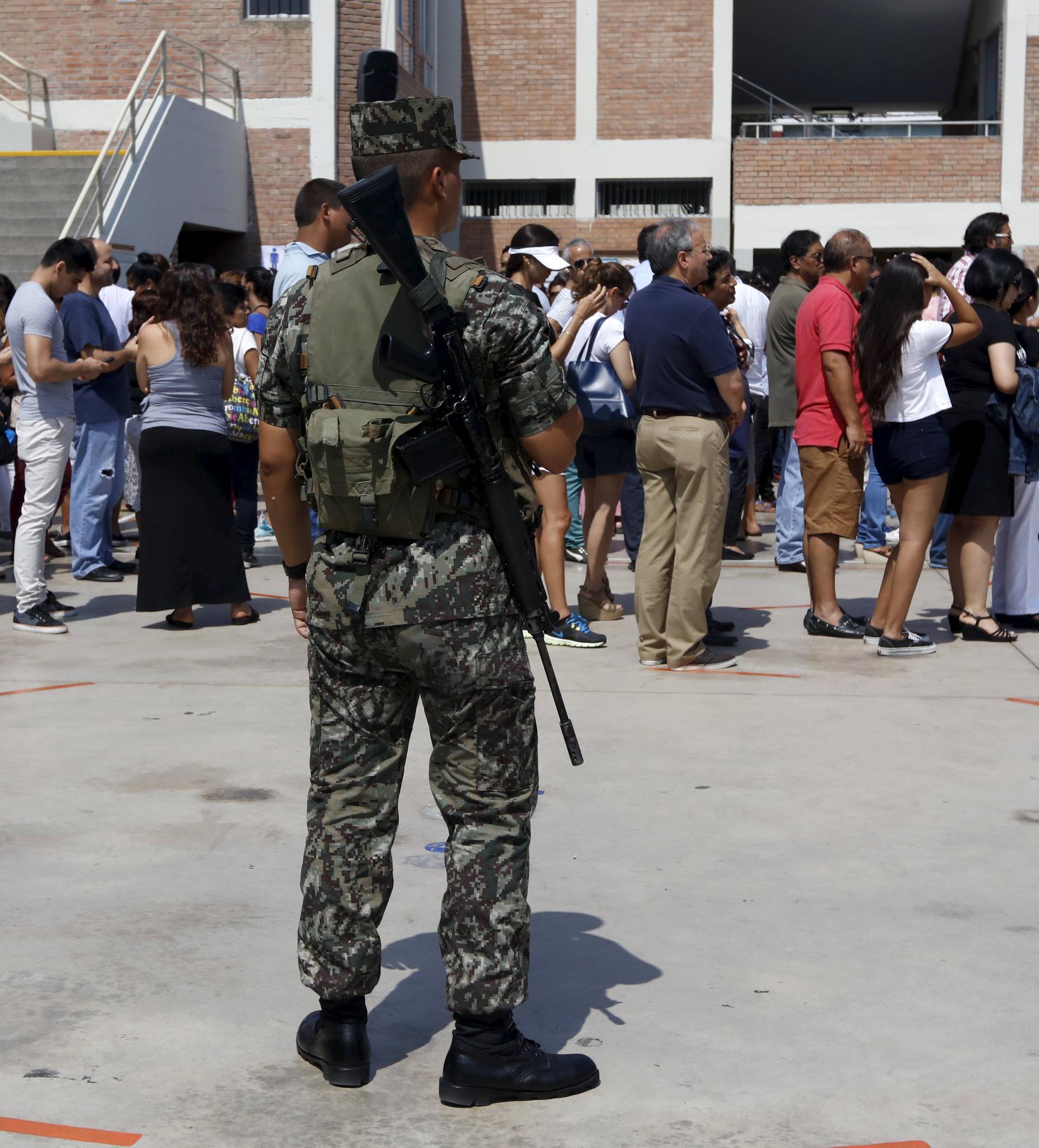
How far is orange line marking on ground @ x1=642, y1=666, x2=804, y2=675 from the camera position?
7198mm

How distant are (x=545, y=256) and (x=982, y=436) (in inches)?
110

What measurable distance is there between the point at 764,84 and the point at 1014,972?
32.1 metres

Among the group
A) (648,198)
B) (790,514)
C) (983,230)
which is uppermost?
(648,198)

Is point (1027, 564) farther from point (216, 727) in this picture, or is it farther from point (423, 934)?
point (423, 934)

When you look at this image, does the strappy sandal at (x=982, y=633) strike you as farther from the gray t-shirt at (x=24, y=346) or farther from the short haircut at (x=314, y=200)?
the gray t-shirt at (x=24, y=346)

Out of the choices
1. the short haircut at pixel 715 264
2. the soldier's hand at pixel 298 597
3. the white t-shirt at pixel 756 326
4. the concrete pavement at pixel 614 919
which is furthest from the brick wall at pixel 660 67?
the soldier's hand at pixel 298 597

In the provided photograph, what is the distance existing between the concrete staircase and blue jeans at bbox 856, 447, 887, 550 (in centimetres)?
1069

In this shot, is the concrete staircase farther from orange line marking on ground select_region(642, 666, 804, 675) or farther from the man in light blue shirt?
orange line marking on ground select_region(642, 666, 804, 675)

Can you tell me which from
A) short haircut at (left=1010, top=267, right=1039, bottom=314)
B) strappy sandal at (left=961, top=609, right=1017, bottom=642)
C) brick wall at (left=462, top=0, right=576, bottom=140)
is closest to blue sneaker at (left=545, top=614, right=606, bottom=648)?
strappy sandal at (left=961, top=609, right=1017, bottom=642)

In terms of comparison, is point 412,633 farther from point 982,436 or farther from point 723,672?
point 982,436

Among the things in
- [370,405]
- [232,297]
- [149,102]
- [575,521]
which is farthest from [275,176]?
[370,405]

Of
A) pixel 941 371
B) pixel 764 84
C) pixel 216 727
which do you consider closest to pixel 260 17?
pixel 764 84

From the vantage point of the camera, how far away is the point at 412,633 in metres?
3.06

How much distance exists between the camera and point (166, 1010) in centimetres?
353
